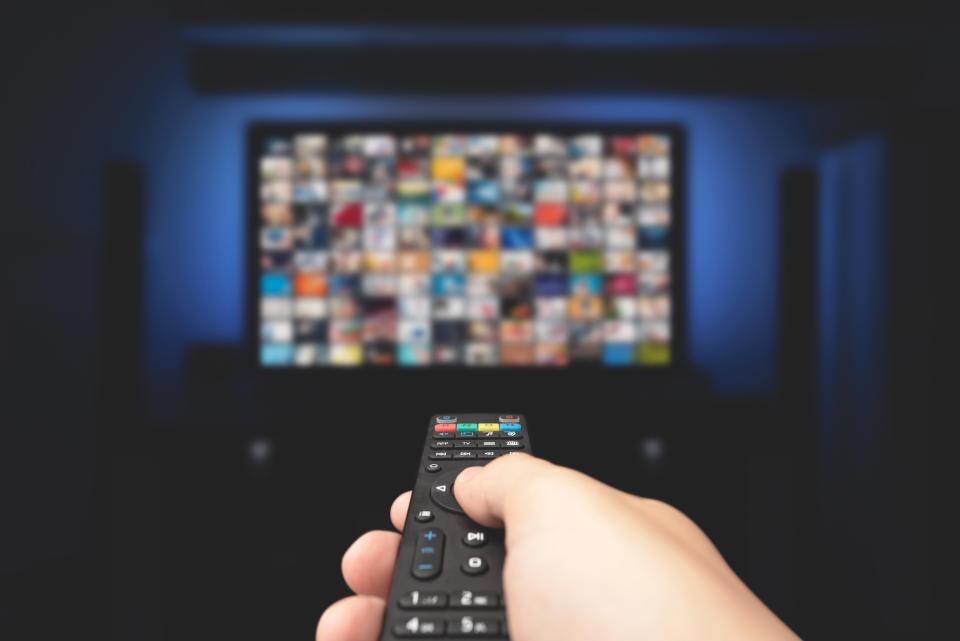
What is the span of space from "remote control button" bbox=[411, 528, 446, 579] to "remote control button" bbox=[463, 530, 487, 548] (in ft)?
0.06

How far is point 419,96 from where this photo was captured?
1.80 meters

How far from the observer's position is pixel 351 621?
0.46 meters

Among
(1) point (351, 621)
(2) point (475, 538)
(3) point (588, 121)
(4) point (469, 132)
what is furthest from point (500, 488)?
(3) point (588, 121)

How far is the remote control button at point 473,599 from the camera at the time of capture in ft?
1.24

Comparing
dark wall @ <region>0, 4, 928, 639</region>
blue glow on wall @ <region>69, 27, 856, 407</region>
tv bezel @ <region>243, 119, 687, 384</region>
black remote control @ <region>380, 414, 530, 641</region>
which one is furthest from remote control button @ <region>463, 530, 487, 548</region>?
blue glow on wall @ <region>69, 27, 856, 407</region>

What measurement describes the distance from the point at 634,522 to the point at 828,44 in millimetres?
1954

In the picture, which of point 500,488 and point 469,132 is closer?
point 500,488

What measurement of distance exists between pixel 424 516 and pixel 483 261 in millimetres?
1228

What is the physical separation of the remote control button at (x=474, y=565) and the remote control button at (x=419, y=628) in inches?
2.0

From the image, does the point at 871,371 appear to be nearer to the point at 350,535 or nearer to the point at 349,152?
the point at 350,535

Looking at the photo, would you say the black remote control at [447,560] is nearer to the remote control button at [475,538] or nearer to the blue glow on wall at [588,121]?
the remote control button at [475,538]

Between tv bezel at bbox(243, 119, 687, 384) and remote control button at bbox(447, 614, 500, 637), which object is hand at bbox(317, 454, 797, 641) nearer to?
remote control button at bbox(447, 614, 500, 637)

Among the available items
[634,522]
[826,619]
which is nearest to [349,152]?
[634,522]

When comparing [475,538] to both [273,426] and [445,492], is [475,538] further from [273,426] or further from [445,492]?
[273,426]
